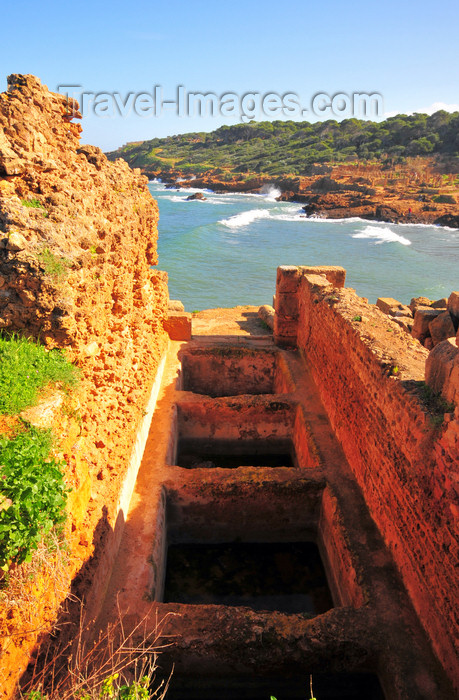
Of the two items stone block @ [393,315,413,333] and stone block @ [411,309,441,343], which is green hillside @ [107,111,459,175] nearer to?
stone block @ [393,315,413,333]

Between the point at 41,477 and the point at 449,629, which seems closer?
the point at 41,477

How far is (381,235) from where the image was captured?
4294 centimetres

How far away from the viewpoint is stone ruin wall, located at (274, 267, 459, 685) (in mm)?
4031

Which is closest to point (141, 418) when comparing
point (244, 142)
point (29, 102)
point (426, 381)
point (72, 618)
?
point (72, 618)

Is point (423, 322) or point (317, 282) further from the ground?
point (317, 282)

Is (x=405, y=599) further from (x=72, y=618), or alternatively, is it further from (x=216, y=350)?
(x=216, y=350)

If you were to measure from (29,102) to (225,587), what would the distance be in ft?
23.5

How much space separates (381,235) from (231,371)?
3732cm

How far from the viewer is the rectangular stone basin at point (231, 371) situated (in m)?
10.6

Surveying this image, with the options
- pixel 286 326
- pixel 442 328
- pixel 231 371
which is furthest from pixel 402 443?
pixel 286 326

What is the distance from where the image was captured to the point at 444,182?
203 feet

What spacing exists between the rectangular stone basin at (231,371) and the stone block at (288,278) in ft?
5.18

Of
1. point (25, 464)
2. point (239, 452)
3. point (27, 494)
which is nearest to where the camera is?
point (27, 494)

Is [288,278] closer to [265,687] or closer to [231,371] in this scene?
[231,371]
